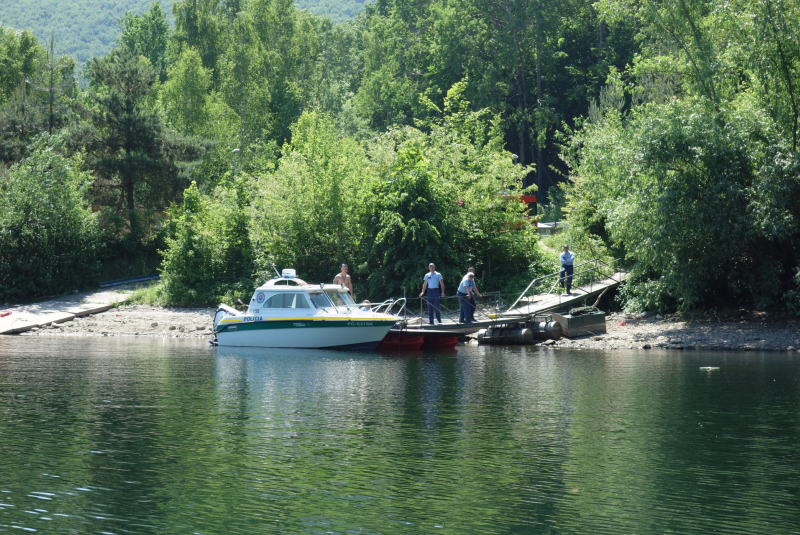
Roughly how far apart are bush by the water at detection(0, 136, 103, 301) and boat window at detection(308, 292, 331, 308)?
18552 millimetres

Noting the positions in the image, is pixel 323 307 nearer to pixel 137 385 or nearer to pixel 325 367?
pixel 325 367

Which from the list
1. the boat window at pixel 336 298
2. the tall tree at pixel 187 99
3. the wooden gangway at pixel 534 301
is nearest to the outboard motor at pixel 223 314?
the boat window at pixel 336 298

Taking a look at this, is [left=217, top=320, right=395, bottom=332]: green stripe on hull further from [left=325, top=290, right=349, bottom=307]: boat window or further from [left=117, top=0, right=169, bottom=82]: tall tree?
[left=117, top=0, right=169, bottom=82]: tall tree

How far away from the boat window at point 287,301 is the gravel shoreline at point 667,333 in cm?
554

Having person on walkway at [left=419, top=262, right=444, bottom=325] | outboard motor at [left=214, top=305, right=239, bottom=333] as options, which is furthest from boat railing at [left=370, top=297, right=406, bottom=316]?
outboard motor at [left=214, top=305, right=239, bottom=333]

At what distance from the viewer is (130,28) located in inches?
3570

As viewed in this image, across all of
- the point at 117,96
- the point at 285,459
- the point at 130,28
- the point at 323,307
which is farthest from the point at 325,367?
the point at 130,28

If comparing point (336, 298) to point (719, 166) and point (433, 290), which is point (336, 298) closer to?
point (433, 290)

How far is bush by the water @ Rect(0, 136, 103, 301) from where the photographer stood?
1641 inches

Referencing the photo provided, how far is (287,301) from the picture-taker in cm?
2995

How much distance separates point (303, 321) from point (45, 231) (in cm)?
1900

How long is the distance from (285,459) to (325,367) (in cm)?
1138

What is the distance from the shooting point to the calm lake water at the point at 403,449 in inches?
412

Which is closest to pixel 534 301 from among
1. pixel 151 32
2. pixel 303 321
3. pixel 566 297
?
pixel 566 297
